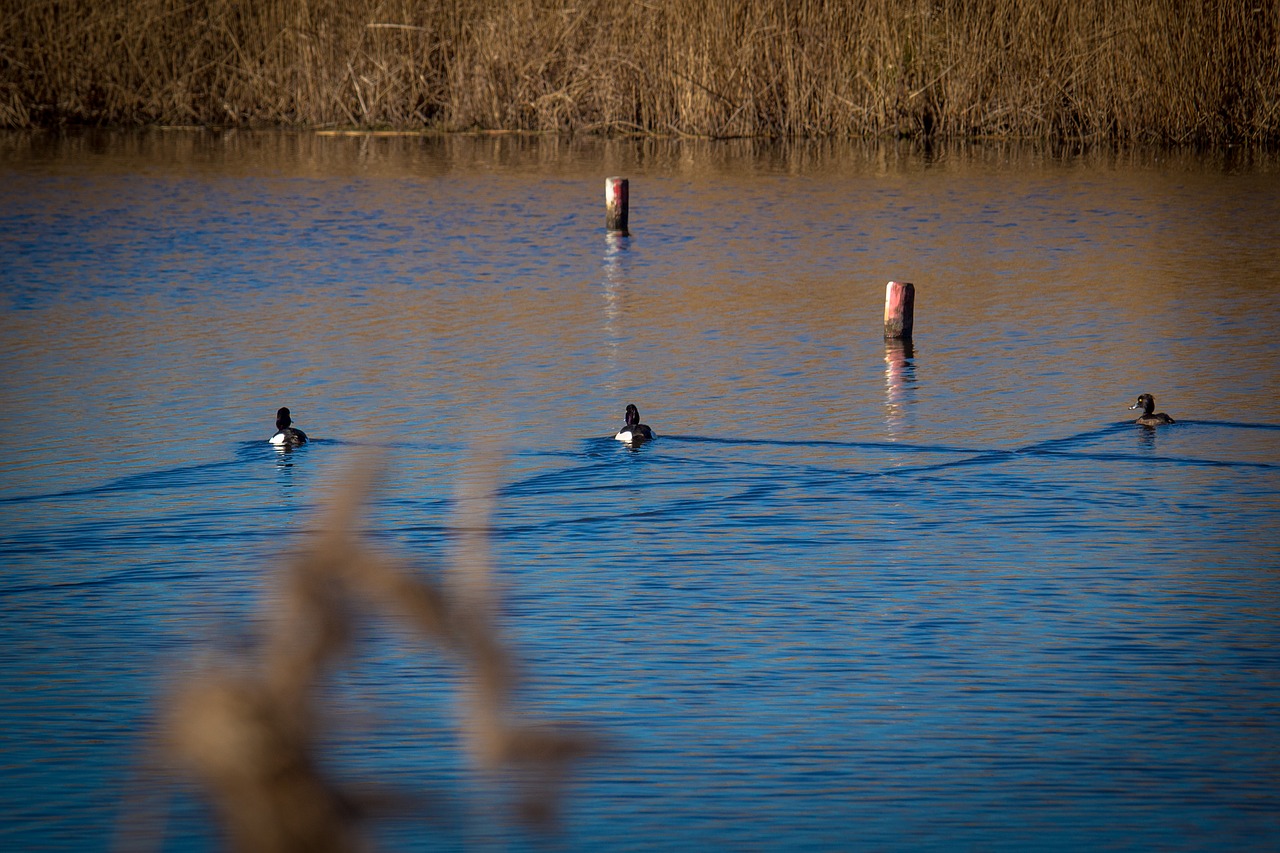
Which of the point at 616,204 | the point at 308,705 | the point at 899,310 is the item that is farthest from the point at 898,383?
the point at 308,705

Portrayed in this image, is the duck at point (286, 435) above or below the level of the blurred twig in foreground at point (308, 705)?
below

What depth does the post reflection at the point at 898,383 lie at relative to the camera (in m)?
11.1

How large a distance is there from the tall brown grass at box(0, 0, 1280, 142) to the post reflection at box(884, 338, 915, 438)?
13087 millimetres

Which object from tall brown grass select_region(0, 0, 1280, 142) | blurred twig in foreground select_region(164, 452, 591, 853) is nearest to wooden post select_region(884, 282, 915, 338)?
blurred twig in foreground select_region(164, 452, 591, 853)

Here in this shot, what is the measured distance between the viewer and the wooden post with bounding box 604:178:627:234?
64.2 ft

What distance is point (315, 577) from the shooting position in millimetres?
1315

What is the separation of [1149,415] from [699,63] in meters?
16.9

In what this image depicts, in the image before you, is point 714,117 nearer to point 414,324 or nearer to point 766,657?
point 414,324

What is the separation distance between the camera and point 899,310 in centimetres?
1376

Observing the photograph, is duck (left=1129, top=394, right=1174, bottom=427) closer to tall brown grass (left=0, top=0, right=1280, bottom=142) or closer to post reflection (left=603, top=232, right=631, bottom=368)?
post reflection (left=603, top=232, right=631, bottom=368)

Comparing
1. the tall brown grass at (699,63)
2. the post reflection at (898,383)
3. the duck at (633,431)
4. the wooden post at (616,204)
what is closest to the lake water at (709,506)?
the post reflection at (898,383)

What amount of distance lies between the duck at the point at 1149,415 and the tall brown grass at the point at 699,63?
15585 millimetres

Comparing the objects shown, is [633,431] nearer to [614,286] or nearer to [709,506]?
[709,506]

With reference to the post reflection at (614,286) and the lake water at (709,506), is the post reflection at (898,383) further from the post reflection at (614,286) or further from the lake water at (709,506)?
the post reflection at (614,286)
